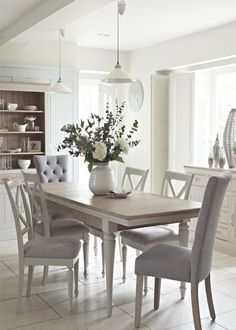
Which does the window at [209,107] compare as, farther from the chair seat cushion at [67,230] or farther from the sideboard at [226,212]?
the chair seat cushion at [67,230]

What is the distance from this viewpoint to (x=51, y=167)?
534 centimetres

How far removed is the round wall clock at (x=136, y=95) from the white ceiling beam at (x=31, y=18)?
231cm

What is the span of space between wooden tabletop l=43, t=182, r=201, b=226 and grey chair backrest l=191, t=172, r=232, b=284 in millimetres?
319

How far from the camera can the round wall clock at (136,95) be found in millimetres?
7173

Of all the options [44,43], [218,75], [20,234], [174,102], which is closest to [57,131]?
[44,43]

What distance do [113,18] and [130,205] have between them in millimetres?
2633

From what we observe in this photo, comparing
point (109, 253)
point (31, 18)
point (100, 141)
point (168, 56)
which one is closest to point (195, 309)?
point (109, 253)

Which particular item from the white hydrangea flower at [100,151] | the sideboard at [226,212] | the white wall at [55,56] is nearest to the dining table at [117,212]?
the white hydrangea flower at [100,151]

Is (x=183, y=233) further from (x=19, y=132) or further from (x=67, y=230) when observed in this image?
(x=19, y=132)

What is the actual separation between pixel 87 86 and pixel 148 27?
78.8 inches

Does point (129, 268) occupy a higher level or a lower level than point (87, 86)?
lower

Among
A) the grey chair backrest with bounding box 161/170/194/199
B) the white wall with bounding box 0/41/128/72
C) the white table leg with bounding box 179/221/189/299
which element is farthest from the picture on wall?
the white table leg with bounding box 179/221/189/299

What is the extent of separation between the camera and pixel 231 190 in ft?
16.4

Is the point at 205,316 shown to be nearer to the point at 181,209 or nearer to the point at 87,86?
the point at 181,209
